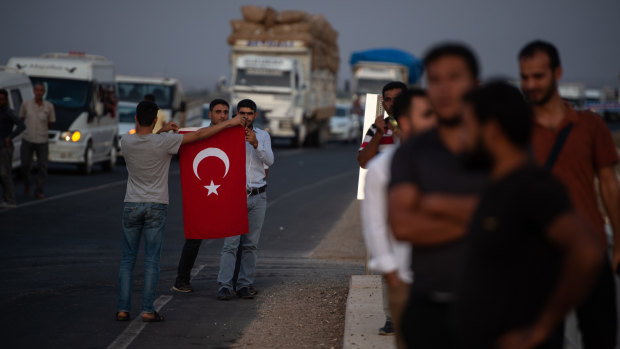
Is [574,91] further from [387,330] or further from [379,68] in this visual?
[387,330]

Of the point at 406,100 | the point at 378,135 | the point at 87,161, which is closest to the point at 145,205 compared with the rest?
the point at 378,135

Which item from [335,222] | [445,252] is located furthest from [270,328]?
[335,222]

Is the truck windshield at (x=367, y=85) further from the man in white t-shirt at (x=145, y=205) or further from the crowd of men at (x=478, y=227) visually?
the crowd of men at (x=478, y=227)

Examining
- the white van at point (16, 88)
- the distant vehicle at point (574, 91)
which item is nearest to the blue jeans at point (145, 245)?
the white van at point (16, 88)

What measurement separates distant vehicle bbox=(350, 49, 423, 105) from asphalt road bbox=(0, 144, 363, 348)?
89.0 ft

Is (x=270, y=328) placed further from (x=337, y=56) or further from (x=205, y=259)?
(x=337, y=56)

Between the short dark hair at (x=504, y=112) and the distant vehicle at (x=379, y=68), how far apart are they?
149 ft

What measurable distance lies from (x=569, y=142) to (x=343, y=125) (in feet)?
158

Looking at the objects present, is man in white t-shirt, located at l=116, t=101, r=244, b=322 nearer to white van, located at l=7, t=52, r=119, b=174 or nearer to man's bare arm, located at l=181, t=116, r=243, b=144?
man's bare arm, located at l=181, t=116, r=243, b=144

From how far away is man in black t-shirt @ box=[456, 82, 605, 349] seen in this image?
3152 mm

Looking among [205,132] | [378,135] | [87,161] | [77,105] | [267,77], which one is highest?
[378,135]

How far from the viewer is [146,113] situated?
8.06m

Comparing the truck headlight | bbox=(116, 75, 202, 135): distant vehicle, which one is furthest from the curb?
bbox=(116, 75, 202, 135): distant vehicle

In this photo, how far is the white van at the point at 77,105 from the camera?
79.7 ft
